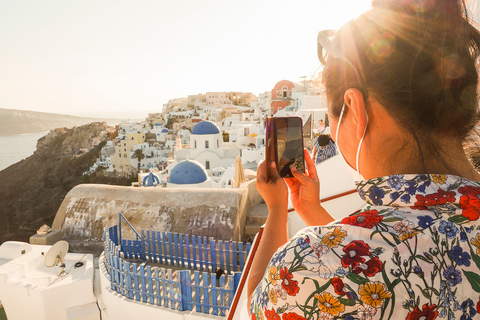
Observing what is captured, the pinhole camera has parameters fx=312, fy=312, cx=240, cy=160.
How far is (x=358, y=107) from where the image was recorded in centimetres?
72

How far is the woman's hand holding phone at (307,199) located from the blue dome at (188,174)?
39.5ft

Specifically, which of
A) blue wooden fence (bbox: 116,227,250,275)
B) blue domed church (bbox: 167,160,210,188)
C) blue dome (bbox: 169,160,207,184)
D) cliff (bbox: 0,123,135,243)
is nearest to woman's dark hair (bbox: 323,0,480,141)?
blue wooden fence (bbox: 116,227,250,275)

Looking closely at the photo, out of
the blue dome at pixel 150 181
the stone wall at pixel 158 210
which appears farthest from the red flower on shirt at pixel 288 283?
the blue dome at pixel 150 181

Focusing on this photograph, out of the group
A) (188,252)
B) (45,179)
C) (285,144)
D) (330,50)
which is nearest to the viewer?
(330,50)

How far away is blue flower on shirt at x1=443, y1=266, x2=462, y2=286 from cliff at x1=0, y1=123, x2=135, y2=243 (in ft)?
124

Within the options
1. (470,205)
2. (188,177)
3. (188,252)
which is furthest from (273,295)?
(188,177)

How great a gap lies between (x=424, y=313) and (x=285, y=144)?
2.45 ft

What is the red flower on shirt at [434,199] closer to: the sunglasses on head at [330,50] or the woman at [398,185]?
the woman at [398,185]

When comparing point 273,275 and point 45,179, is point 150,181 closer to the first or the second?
point 273,275

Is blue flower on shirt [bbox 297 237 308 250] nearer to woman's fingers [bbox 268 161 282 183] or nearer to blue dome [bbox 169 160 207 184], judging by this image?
woman's fingers [bbox 268 161 282 183]

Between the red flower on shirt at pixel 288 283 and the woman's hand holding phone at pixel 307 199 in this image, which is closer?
the red flower on shirt at pixel 288 283

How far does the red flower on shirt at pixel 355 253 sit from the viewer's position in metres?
0.56

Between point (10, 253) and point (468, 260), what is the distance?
24.8 ft

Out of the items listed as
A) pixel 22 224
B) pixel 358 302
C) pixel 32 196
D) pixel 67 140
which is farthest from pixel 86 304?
pixel 67 140
